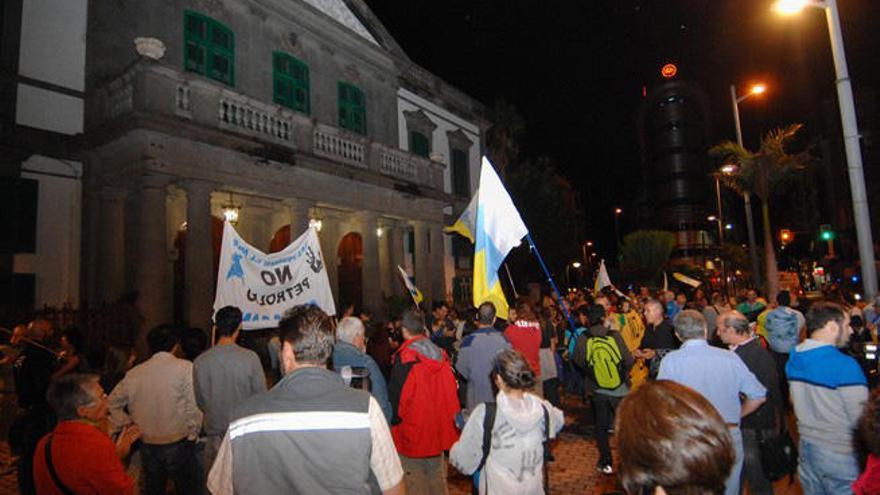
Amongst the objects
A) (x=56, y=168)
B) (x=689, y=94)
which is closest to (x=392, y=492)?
(x=56, y=168)

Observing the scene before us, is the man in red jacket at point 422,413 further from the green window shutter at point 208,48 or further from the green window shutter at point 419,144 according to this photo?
the green window shutter at point 419,144

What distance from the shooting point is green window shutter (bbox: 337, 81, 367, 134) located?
17000 millimetres

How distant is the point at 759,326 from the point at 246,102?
11483 mm

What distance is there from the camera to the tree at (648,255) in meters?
35.2

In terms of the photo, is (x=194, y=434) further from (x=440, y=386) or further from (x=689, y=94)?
(x=689, y=94)

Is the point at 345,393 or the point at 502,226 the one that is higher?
the point at 502,226

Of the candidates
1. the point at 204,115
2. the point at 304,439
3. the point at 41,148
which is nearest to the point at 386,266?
the point at 204,115

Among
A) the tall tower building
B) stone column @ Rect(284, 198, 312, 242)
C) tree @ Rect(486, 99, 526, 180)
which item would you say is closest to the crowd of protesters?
stone column @ Rect(284, 198, 312, 242)

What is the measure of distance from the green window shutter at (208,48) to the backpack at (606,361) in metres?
11.6

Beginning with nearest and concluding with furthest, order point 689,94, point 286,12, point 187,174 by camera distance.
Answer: point 187,174 < point 286,12 < point 689,94

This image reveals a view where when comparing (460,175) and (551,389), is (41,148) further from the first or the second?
(460,175)

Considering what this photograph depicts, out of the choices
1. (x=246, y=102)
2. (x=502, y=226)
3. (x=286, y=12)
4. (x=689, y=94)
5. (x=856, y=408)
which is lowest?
(x=856, y=408)

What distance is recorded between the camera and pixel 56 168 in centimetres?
1103

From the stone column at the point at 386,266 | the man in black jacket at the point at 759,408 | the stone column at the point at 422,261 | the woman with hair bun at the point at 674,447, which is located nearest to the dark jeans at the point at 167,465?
the woman with hair bun at the point at 674,447
